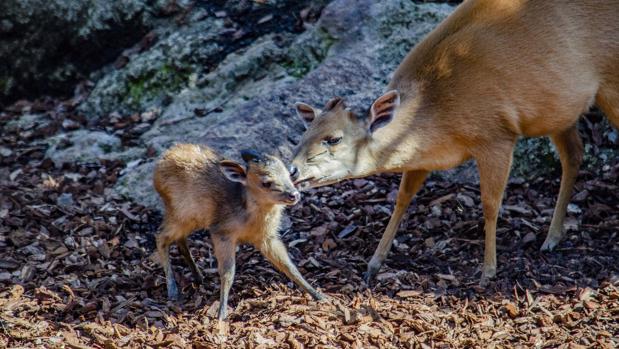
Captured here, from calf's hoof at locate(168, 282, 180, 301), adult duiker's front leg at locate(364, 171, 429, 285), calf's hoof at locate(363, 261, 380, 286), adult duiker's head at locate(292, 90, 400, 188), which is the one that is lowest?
calf's hoof at locate(363, 261, 380, 286)

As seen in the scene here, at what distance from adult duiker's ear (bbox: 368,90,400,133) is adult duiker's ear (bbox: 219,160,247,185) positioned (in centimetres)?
107

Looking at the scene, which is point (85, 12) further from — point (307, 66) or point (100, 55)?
point (307, 66)

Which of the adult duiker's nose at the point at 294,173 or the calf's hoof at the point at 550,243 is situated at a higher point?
the adult duiker's nose at the point at 294,173

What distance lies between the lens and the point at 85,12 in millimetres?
10922

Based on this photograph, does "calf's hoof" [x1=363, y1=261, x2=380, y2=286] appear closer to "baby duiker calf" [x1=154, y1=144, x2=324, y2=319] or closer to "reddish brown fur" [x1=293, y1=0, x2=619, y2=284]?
"reddish brown fur" [x1=293, y1=0, x2=619, y2=284]

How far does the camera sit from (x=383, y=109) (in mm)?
7164

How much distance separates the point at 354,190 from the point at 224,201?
6.56 feet

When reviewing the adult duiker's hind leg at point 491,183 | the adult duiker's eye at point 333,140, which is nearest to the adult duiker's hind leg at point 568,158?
the adult duiker's hind leg at point 491,183

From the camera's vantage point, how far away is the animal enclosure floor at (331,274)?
6.42 m

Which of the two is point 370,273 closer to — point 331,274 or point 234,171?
point 331,274

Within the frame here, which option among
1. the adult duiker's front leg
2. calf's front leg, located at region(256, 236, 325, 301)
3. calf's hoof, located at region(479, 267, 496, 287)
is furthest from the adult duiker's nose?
calf's hoof, located at region(479, 267, 496, 287)

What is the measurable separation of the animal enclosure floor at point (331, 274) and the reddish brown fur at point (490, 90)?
0.41 m

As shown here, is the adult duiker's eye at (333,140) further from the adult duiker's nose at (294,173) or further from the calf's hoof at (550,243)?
the calf's hoof at (550,243)

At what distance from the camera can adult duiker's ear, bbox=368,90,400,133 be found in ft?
23.2
